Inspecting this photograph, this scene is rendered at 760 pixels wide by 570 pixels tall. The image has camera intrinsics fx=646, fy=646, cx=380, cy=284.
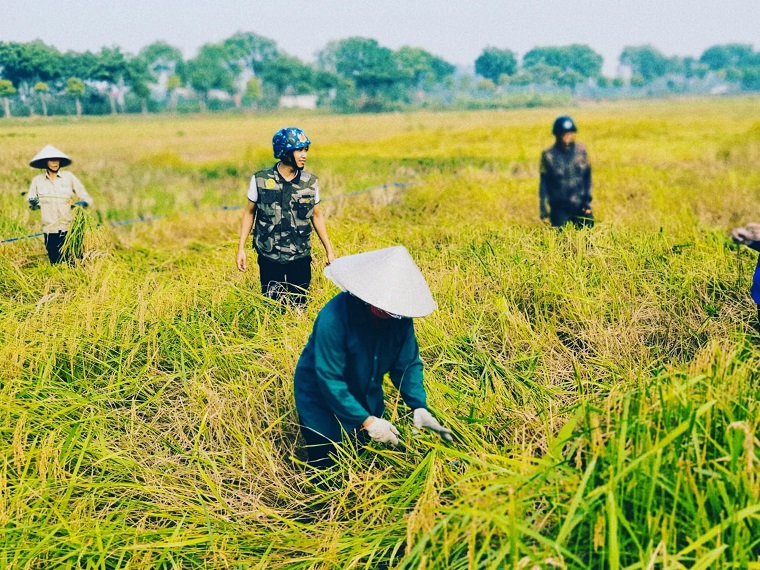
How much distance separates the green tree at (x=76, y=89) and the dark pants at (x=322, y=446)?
11.1m

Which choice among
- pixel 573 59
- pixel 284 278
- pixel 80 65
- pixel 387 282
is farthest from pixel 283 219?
pixel 573 59

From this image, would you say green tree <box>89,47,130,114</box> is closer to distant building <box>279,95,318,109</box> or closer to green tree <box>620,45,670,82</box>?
distant building <box>279,95,318,109</box>

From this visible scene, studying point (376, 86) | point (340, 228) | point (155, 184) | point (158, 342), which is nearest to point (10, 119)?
point (155, 184)

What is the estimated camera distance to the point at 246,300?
3.92 metres

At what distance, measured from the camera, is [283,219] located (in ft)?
13.0

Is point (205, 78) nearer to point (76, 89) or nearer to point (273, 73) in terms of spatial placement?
point (273, 73)

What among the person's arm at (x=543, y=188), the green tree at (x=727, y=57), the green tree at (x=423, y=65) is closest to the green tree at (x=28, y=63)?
the person's arm at (x=543, y=188)

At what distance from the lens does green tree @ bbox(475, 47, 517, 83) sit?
120812 millimetres

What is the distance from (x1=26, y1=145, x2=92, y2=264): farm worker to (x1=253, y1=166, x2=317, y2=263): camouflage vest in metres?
2.07

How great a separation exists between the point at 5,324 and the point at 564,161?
14.4 ft

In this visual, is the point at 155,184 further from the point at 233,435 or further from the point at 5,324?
the point at 233,435

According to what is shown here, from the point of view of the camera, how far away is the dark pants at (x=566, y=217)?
18.7 feet

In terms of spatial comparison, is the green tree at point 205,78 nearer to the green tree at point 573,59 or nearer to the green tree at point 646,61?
the green tree at point 573,59

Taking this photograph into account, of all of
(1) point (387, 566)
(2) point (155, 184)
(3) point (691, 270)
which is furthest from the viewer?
(2) point (155, 184)
